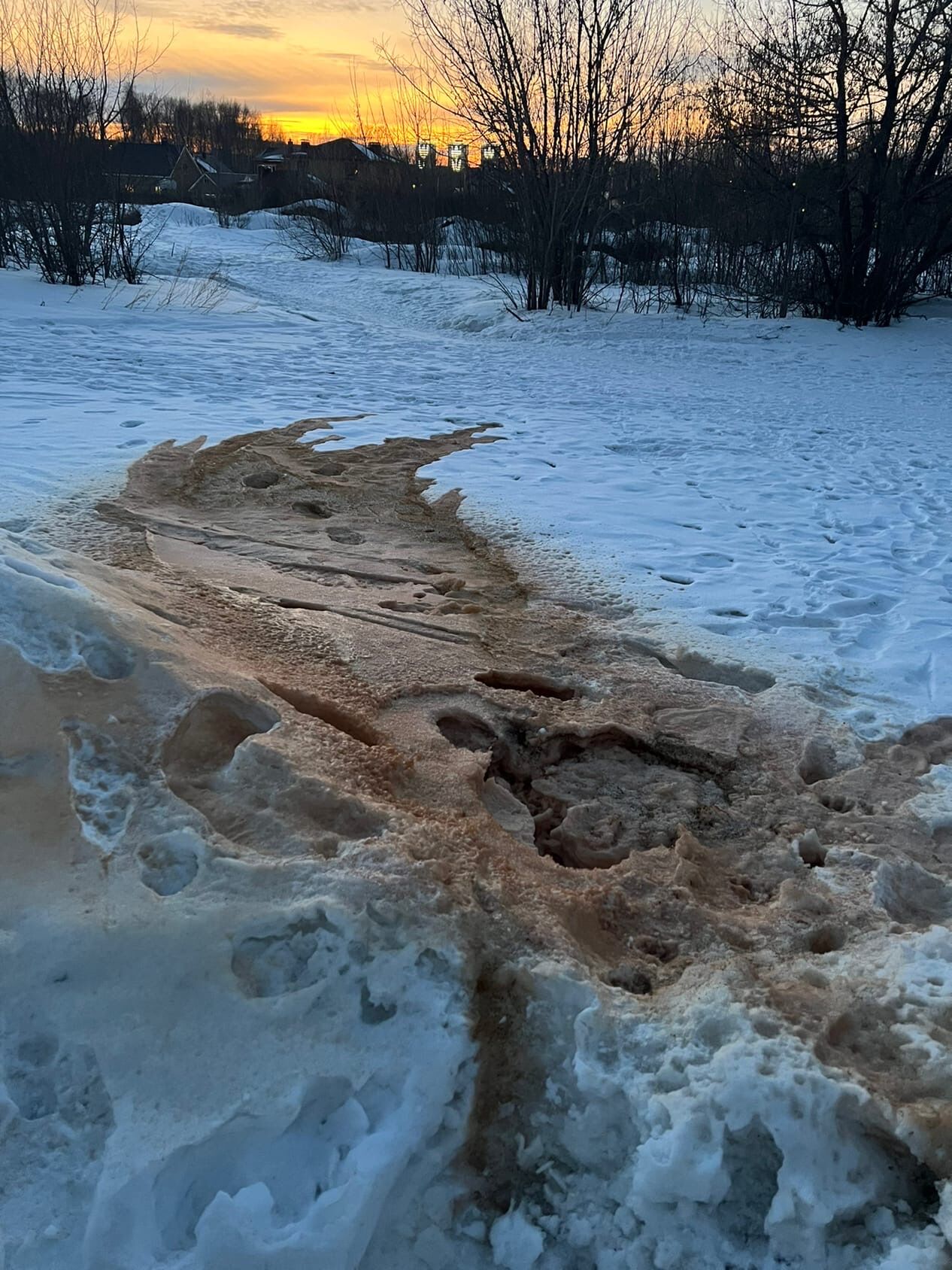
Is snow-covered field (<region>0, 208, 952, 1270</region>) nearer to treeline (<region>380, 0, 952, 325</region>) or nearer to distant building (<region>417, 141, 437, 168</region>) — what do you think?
treeline (<region>380, 0, 952, 325</region>)

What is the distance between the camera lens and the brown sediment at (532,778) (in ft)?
5.28

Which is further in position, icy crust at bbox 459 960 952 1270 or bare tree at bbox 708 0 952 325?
bare tree at bbox 708 0 952 325

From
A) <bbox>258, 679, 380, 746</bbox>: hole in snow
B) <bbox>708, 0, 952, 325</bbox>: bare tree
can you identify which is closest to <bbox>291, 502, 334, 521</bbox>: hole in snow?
<bbox>258, 679, 380, 746</bbox>: hole in snow

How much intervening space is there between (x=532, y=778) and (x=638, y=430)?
4.05 metres

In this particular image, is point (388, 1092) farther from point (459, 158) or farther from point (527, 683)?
point (459, 158)

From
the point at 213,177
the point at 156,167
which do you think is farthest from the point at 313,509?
the point at 156,167

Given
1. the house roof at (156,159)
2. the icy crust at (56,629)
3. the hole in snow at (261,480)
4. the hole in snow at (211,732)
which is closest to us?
the hole in snow at (211,732)

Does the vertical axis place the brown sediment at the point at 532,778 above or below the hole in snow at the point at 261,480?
below

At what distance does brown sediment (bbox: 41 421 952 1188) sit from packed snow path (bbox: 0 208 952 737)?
1.05ft

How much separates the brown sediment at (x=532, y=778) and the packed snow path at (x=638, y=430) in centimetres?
32

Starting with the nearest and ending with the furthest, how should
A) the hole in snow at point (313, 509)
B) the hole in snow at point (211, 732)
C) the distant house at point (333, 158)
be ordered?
the hole in snow at point (211, 732) → the hole in snow at point (313, 509) → the distant house at point (333, 158)

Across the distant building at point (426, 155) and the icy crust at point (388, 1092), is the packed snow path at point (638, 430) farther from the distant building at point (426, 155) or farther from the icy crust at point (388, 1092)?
the distant building at point (426, 155)

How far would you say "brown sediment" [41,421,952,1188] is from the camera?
161cm

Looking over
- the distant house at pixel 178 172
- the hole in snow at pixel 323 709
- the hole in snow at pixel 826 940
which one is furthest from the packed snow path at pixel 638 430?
the distant house at pixel 178 172
